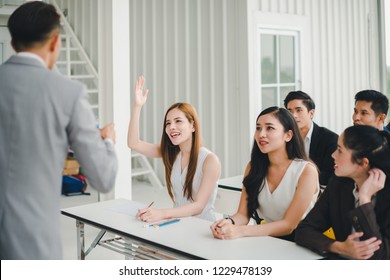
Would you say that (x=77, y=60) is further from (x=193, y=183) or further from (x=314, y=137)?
(x=193, y=183)

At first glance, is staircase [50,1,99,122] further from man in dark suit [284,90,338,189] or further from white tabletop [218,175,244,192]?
man in dark suit [284,90,338,189]

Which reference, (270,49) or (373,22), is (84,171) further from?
(373,22)

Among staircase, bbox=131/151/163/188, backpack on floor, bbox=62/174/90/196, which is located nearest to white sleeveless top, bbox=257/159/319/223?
backpack on floor, bbox=62/174/90/196

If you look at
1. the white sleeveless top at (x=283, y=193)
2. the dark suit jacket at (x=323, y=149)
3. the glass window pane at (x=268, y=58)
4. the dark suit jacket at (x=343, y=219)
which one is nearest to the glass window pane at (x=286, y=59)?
the glass window pane at (x=268, y=58)

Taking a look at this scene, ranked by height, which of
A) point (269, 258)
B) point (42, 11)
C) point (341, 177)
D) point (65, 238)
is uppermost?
point (42, 11)

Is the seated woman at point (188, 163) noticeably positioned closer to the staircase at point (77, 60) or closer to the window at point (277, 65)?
the window at point (277, 65)

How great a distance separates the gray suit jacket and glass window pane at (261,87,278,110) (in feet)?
17.7

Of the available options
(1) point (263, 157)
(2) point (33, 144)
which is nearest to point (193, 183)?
(1) point (263, 157)

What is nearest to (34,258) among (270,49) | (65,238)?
(65,238)

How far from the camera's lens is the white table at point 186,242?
2.15 metres

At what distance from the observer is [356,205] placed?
2.21 meters

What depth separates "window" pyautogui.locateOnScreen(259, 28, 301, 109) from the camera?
6.91m
